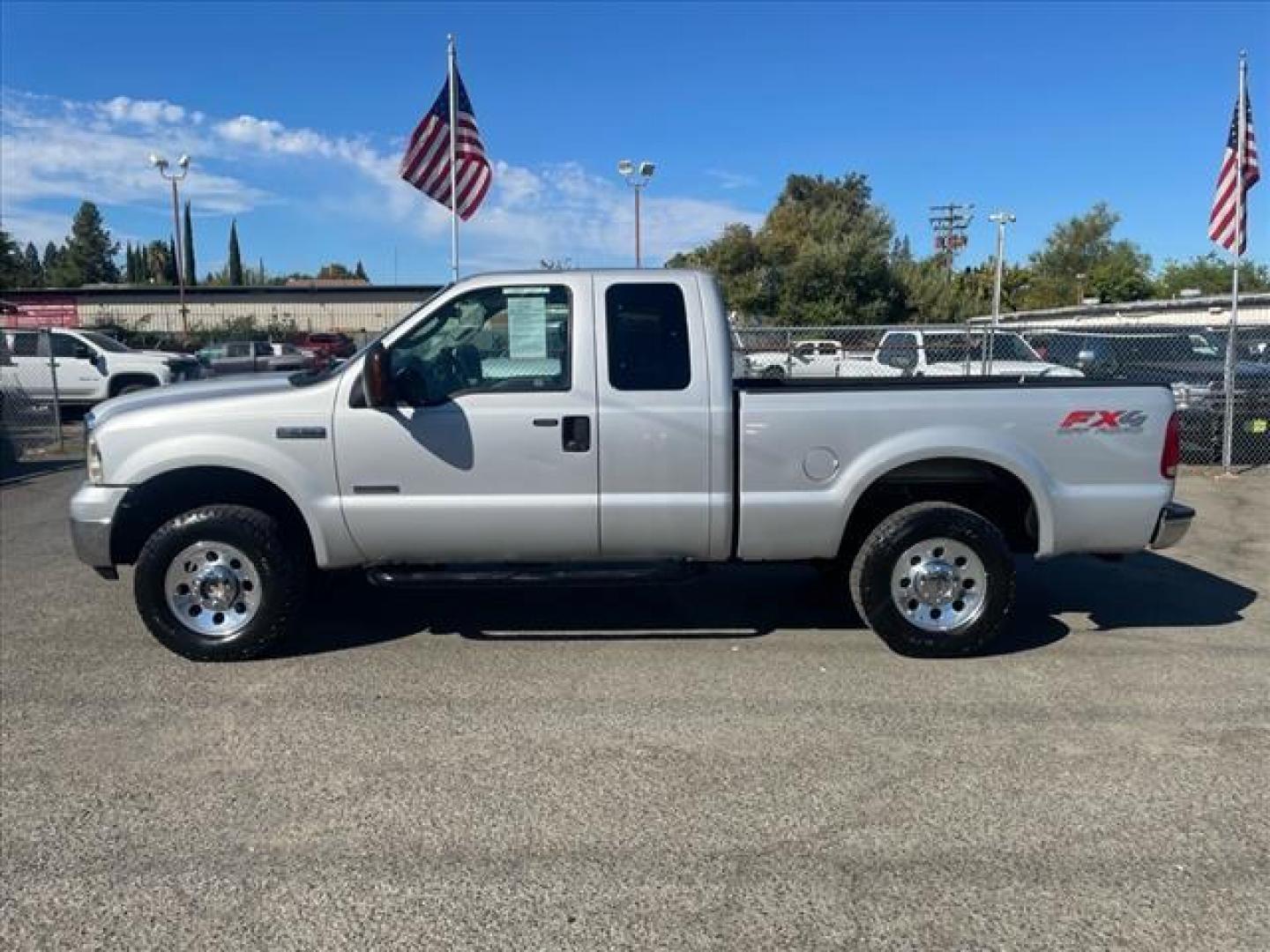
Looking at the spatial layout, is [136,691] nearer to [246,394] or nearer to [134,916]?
[246,394]

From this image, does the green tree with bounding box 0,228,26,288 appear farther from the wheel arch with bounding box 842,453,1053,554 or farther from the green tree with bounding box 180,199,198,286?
Result: the wheel arch with bounding box 842,453,1053,554

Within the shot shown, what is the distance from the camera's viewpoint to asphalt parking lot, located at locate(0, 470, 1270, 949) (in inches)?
120

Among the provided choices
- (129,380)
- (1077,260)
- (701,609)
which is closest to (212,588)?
(701,609)

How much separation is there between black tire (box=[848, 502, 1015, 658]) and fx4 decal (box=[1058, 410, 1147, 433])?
0.68 meters

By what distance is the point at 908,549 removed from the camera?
5.30m

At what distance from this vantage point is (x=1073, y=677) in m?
5.09

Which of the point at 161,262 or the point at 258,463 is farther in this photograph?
the point at 161,262

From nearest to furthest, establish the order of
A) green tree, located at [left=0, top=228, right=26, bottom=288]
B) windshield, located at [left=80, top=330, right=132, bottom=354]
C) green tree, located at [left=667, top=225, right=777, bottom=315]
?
windshield, located at [left=80, top=330, right=132, bottom=354]
green tree, located at [left=667, top=225, right=777, bottom=315]
green tree, located at [left=0, top=228, right=26, bottom=288]

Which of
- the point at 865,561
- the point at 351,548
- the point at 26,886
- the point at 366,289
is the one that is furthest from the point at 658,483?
the point at 366,289

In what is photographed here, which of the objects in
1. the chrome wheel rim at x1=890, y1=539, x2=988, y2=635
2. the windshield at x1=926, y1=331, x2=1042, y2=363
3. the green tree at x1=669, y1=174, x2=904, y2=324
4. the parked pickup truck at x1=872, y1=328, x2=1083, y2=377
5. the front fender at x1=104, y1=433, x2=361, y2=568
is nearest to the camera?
the front fender at x1=104, y1=433, x2=361, y2=568

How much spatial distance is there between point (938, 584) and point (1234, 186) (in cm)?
1008

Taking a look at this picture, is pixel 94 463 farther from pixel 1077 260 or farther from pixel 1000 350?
pixel 1077 260

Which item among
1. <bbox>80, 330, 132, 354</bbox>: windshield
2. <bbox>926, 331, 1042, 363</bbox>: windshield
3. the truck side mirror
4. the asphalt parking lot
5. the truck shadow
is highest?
<bbox>80, 330, 132, 354</bbox>: windshield

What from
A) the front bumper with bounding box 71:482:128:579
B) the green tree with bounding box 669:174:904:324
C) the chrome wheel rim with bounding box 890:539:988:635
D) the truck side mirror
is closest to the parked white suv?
the front bumper with bounding box 71:482:128:579
